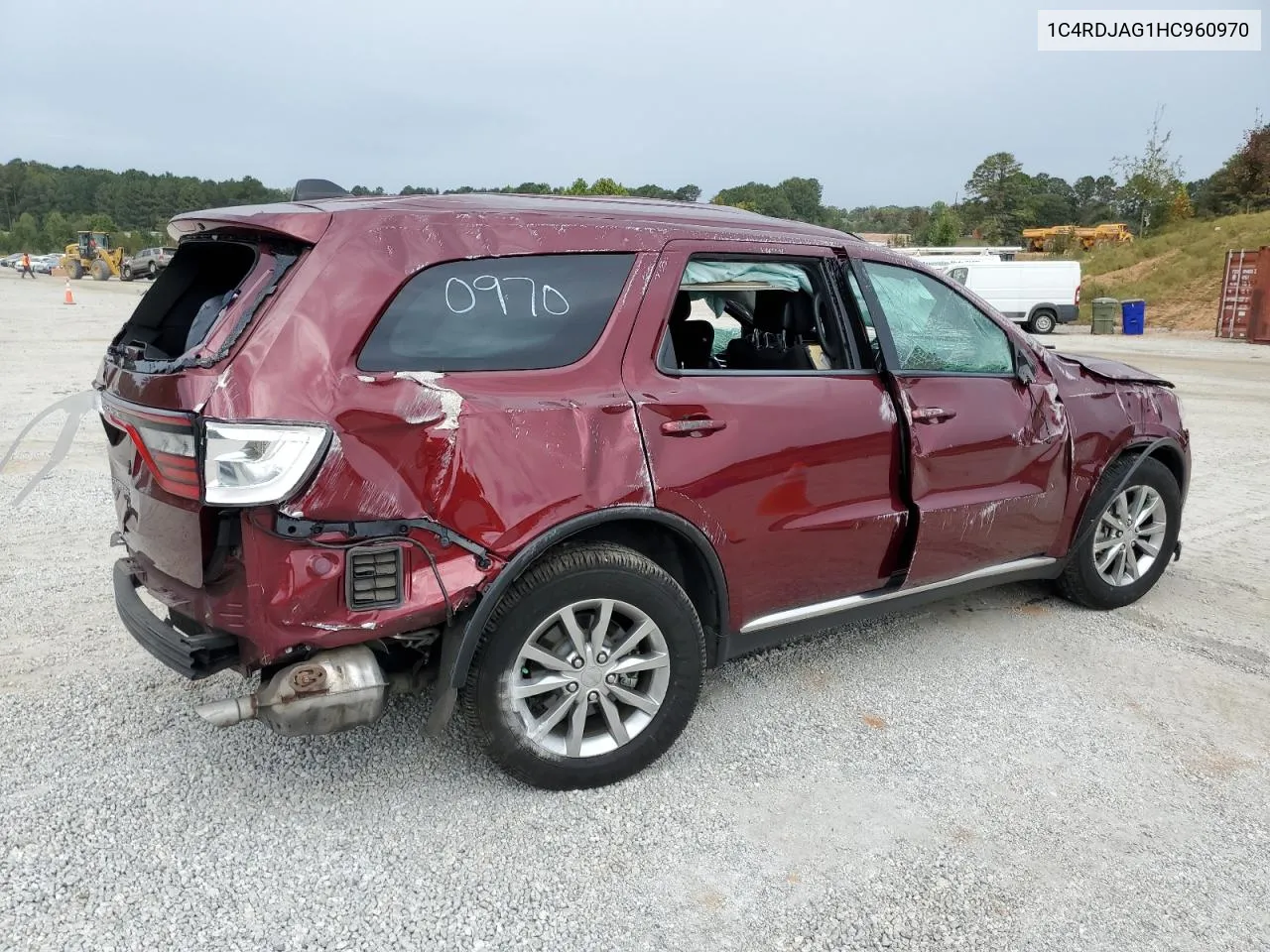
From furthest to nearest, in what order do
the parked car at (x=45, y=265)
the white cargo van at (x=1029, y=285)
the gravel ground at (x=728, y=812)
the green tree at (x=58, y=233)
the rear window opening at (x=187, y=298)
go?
the green tree at (x=58, y=233) → the parked car at (x=45, y=265) → the white cargo van at (x=1029, y=285) → the rear window opening at (x=187, y=298) → the gravel ground at (x=728, y=812)

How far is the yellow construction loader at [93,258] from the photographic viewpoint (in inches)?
1958

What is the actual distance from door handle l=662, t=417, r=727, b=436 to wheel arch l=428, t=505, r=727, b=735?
0.26 metres

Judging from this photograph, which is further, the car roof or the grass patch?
the grass patch

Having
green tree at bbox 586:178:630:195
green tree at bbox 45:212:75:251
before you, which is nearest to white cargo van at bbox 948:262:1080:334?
green tree at bbox 586:178:630:195

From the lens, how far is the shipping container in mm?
22297

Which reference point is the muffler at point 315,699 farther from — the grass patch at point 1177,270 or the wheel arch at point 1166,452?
the grass patch at point 1177,270

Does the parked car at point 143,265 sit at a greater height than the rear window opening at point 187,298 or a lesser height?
greater

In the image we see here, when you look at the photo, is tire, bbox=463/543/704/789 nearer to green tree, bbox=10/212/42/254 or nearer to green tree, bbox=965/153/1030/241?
green tree, bbox=965/153/1030/241

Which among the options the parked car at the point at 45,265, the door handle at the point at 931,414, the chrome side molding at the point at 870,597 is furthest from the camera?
the parked car at the point at 45,265

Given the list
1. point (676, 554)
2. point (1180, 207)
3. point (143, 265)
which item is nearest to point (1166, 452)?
point (676, 554)

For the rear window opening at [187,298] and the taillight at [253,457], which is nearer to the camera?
the taillight at [253,457]

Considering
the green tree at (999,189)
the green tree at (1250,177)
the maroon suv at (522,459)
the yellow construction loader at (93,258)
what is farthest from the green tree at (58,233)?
the maroon suv at (522,459)

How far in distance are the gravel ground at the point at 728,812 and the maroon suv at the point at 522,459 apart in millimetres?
327

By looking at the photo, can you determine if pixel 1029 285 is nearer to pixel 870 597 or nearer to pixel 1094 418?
pixel 1094 418
